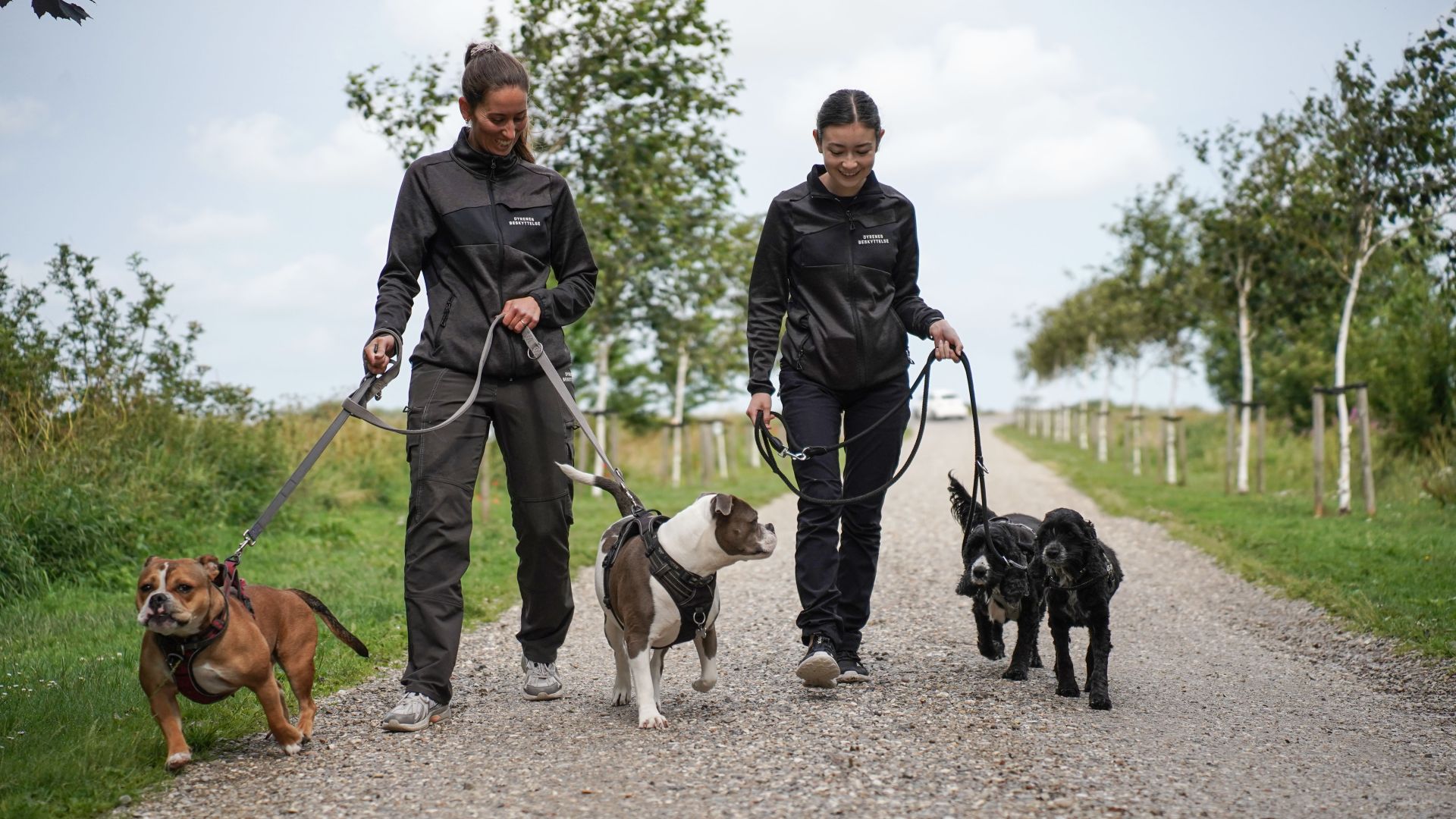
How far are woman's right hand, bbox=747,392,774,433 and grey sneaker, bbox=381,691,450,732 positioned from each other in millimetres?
1816

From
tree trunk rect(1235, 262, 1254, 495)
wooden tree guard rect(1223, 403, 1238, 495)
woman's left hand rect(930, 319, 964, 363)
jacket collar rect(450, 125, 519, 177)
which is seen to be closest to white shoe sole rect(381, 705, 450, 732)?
jacket collar rect(450, 125, 519, 177)

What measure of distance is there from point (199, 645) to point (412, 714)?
3.02 feet

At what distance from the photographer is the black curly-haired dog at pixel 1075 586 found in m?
5.32

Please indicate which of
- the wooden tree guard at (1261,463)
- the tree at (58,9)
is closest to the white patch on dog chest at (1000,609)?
the tree at (58,9)

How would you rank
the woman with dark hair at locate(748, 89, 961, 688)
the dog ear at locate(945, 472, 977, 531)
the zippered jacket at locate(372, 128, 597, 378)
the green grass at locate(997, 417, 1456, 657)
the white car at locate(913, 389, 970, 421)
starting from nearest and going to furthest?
1. the zippered jacket at locate(372, 128, 597, 378)
2. the woman with dark hair at locate(748, 89, 961, 688)
3. the dog ear at locate(945, 472, 977, 531)
4. the green grass at locate(997, 417, 1456, 657)
5. the white car at locate(913, 389, 970, 421)

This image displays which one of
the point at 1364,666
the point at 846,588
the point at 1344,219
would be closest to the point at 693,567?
the point at 846,588

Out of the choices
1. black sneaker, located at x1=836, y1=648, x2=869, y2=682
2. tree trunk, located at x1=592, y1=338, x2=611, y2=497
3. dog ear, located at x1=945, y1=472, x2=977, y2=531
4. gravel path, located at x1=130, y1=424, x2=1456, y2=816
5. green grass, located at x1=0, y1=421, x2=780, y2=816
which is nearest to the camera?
gravel path, located at x1=130, y1=424, x2=1456, y2=816

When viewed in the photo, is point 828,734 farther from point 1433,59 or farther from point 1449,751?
point 1433,59

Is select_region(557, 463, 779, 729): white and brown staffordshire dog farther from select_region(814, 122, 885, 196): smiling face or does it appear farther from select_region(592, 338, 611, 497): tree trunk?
select_region(592, 338, 611, 497): tree trunk

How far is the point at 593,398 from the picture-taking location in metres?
26.6

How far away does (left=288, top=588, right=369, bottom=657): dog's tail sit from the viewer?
4730 millimetres

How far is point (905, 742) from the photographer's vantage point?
4.51 meters

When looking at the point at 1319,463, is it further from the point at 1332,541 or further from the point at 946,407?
the point at 946,407

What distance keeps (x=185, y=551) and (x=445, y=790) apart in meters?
7.19
